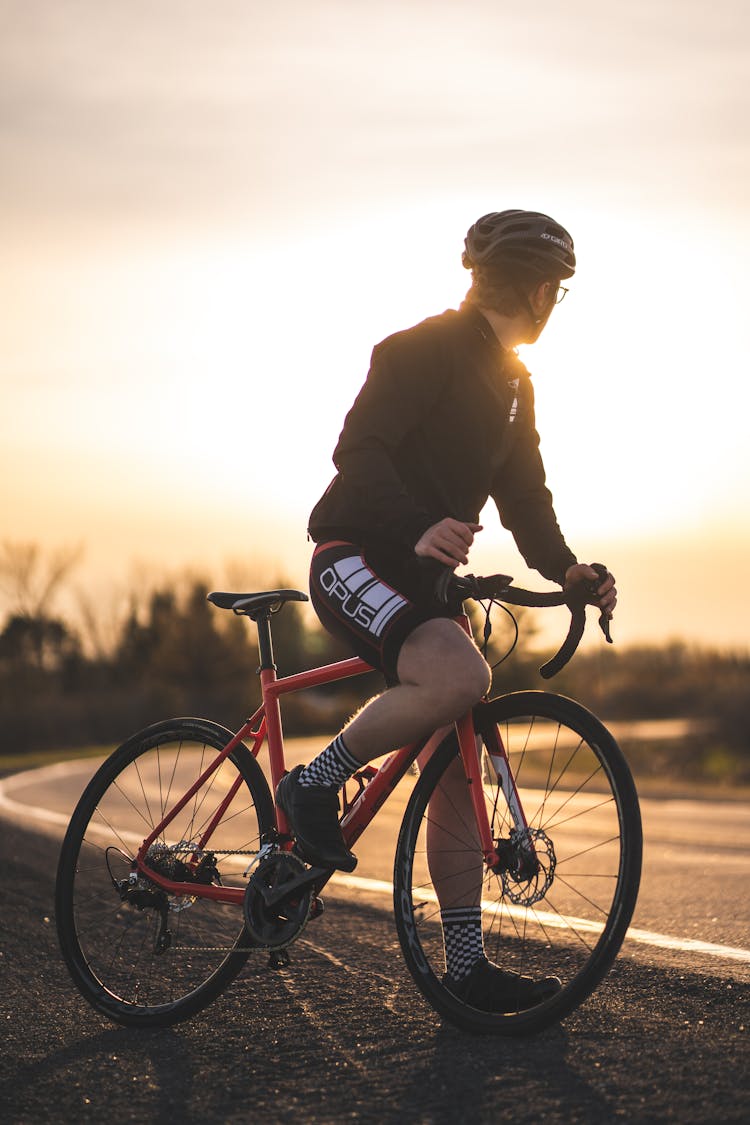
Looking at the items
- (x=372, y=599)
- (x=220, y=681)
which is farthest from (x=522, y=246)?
(x=220, y=681)

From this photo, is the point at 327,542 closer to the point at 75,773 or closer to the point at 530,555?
the point at 530,555

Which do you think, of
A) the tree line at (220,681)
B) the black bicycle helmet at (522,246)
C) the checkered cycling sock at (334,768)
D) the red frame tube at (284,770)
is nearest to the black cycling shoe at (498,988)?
the red frame tube at (284,770)

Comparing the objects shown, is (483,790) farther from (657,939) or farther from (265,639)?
(657,939)

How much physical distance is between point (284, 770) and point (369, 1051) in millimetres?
1012

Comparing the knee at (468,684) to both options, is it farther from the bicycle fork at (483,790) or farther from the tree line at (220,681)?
the tree line at (220,681)

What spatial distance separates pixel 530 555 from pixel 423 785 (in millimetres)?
914

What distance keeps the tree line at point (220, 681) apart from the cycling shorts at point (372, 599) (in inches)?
1513

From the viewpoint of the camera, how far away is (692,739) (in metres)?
54.5

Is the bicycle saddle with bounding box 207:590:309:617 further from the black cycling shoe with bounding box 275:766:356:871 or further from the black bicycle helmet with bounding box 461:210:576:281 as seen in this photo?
the black bicycle helmet with bounding box 461:210:576:281

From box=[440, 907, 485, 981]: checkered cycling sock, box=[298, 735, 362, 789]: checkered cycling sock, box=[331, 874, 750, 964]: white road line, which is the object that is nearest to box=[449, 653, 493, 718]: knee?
box=[298, 735, 362, 789]: checkered cycling sock

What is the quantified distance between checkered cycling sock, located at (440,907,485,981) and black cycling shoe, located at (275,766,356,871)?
35 centimetres

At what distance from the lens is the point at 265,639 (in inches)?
170

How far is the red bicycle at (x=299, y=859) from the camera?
3506 mm

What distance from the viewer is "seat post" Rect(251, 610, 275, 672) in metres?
4.23
